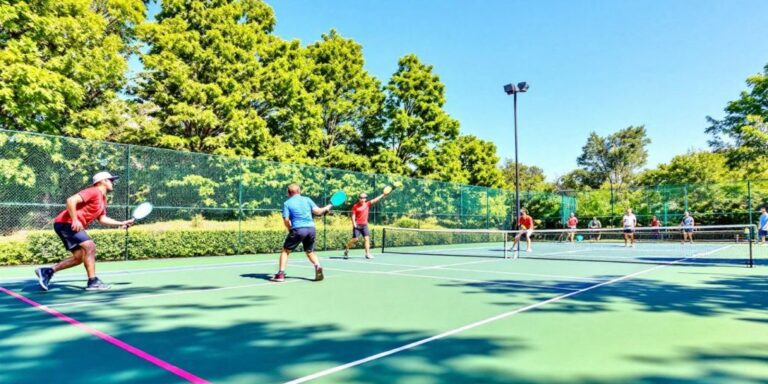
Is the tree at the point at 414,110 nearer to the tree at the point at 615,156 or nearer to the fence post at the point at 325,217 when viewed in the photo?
the fence post at the point at 325,217

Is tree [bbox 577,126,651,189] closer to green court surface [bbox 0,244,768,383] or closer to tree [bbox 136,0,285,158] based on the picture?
tree [bbox 136,0,285,158]

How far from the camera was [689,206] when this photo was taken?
2716 cm

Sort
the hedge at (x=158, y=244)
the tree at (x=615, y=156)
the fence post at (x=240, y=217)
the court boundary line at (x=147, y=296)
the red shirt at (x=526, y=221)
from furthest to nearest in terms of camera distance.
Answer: the tree at (x=615, y=156) → the red shirt at (x=526, y=221) → the fence post at (x=240, y=217) → the hedge at (x=158, y=244) → the court boundary line at (x=147, y=296)

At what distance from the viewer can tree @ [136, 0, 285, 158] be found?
2106 centimetres

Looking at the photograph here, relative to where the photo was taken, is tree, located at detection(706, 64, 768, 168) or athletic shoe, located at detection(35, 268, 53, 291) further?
tree, located at detection(706, 64, 768, 168)

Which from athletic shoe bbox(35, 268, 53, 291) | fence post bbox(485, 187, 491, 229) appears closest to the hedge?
athletic shoe bbox(35, 268, 53, 291)

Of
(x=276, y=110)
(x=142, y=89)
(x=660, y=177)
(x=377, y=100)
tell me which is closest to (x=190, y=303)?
(x=142, y=89)

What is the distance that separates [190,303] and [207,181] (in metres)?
9.57

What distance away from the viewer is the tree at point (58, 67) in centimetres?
1545

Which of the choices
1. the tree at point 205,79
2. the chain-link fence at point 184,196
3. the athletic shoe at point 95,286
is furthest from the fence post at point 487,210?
the athletic shoe at point 95,286

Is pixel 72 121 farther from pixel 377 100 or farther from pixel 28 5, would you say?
pixel 377 100

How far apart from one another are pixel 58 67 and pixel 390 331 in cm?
1782

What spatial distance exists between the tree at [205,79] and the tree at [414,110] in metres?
9.66

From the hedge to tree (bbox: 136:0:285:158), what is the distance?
726cm
